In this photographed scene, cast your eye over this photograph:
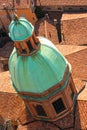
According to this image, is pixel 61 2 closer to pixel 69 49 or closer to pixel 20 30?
pixel 69 49

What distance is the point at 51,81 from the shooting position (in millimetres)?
30453

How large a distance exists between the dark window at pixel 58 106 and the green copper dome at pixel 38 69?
8.60ft

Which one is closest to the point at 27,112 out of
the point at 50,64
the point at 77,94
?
the point at 77,94

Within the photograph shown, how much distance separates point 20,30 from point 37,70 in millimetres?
4134

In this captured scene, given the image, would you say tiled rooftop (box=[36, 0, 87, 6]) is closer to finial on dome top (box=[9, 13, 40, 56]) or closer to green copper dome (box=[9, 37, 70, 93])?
green copper dome (box=[9, 37, 70, 93])

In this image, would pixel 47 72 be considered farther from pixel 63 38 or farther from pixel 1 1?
pixel 1 1

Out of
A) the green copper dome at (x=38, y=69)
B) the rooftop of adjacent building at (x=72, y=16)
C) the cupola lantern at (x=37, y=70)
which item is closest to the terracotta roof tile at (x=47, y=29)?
the rooftop of adjacent building at (x=72, y=16)

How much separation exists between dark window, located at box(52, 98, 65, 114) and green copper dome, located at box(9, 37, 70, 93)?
262 centimetres

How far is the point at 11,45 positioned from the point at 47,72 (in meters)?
23.2

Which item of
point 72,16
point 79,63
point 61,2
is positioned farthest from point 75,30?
point 79,63

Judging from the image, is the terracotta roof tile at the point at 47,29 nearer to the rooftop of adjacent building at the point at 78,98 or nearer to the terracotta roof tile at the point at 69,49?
the terracotta roof tile at the point at 69,49

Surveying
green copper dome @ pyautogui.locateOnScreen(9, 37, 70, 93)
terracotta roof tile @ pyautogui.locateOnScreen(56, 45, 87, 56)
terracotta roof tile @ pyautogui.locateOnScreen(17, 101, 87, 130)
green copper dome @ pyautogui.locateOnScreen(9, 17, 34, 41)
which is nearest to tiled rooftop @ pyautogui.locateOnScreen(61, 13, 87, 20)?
terracotta roof tile @ pyautogui.locateOnScreen(56, 45, 87, 56)

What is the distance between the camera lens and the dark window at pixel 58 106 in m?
32.6

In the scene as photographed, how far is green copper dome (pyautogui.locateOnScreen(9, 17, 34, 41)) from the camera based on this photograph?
27609 millimetres
